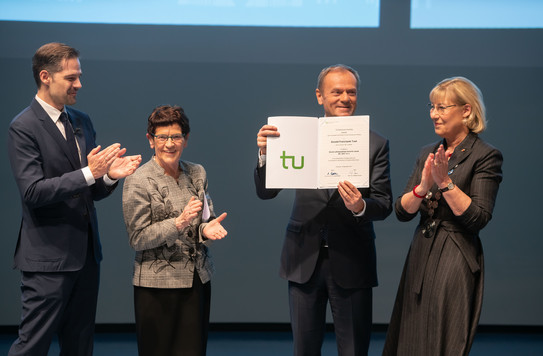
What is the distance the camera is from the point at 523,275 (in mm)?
4727

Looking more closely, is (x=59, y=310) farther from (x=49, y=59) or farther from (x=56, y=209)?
(x=49, y=59)

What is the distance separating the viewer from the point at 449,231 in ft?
7.79

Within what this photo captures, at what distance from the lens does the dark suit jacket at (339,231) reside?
253 cm

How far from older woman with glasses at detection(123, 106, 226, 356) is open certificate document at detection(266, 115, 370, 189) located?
1.18 feet

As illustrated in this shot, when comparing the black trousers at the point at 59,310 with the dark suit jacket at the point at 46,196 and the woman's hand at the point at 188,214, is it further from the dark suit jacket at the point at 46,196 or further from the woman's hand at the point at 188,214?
the woman's hand at the point at 188,214

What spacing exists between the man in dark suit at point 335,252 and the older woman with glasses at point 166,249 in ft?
1.26

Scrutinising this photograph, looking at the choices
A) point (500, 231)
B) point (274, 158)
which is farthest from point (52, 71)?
point (500, 231)

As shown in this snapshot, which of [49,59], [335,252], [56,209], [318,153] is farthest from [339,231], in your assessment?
[49,59]

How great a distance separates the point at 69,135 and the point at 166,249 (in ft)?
A: 2.30

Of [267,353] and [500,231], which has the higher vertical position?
[500,231]

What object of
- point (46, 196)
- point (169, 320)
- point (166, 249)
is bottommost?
point (169, 320)

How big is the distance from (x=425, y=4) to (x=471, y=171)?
2.62 m

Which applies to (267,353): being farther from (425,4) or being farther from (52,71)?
(425,4)

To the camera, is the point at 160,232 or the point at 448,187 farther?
the point at 160,232
